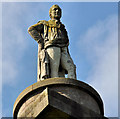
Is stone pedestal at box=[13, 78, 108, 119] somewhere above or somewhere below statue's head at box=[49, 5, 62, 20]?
below

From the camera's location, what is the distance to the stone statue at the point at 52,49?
14.1 metres

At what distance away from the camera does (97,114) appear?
39.2 ft

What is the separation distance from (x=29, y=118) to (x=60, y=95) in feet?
3.77

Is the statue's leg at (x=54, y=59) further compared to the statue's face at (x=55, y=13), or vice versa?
the statue's face at (x=55, y=13)

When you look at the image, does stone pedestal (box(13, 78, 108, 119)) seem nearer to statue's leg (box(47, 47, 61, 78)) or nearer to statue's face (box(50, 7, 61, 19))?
statue's leg (box(47, 47, 61, 78))

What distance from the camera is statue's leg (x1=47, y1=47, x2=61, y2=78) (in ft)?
46.2

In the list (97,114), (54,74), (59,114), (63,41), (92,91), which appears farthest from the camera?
(63,41)

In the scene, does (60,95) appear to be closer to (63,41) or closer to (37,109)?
(37,109)

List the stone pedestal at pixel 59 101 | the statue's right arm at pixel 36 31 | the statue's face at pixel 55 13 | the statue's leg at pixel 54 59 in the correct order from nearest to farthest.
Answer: the stone pedestal at pixel 59 101
the statue's leg at pixel 54 59
the statue's right arm at pixel 36 31
the statue's face at pixel 55 13

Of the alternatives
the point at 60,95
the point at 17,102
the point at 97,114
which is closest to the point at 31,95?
the point at 17,102

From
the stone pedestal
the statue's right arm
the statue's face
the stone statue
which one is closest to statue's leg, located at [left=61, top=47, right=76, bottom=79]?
the stone statue

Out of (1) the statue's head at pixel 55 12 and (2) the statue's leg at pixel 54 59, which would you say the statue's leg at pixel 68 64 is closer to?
(2) the statue's leg at pixel 54 59

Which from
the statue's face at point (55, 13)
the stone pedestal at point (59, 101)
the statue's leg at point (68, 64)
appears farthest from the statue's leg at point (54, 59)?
the statue's face at point (55, 13)

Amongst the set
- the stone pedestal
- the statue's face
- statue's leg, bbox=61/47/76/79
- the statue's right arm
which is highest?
the statue's face
